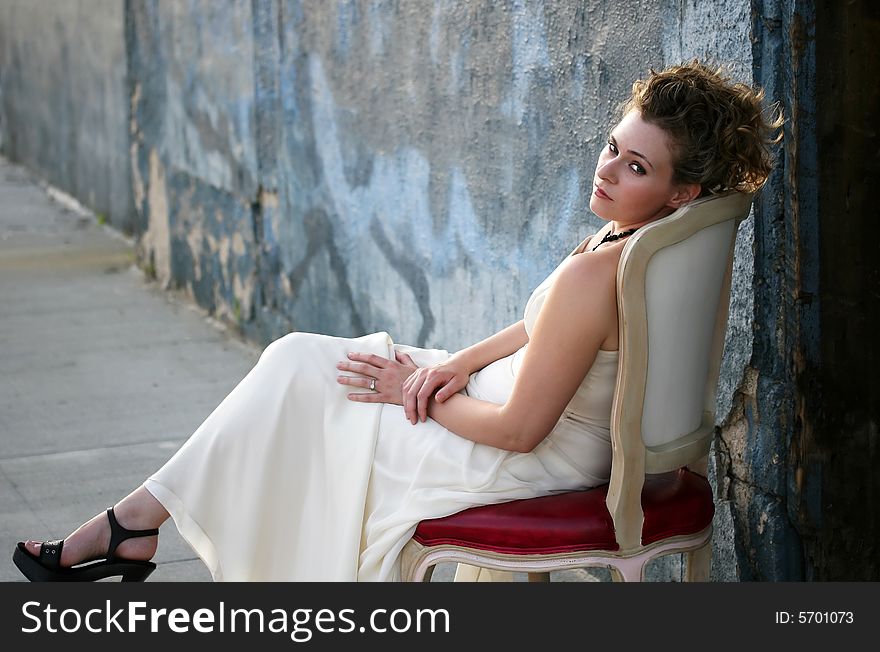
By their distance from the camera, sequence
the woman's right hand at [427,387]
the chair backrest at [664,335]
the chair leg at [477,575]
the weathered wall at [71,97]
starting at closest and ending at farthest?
the chair backrest at [664,335], the woman's right hand at [427,387], the chair leg at [477,575], the weathered wall at [71,97]

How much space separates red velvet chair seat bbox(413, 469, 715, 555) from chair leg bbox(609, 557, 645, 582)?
4 centimetres

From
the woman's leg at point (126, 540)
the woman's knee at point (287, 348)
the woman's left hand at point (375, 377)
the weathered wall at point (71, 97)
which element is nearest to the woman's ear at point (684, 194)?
the woman's left hand at point (375, 377)

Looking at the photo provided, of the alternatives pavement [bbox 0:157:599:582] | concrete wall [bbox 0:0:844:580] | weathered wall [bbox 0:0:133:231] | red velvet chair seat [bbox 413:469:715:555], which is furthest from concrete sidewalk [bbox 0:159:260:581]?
red velvet chair seat [bbox 413:469:715:555]

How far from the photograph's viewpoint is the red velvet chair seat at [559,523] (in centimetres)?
249

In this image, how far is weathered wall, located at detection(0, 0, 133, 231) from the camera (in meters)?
9.34

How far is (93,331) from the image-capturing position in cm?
654

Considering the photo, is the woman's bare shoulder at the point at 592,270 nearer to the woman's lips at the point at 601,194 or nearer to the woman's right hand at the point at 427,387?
the woman's lips at the point at 601,194

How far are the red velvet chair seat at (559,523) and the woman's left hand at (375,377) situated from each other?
0.32 meters

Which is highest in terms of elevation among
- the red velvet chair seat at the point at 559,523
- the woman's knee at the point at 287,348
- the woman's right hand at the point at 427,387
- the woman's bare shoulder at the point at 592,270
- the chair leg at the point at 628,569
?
the woman's bare shoulder at the point at 592,270

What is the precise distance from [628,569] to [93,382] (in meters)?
3.63

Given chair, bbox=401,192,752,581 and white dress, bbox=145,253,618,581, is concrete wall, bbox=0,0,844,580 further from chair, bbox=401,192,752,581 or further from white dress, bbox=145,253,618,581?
white dress, bbox=145,253,618,581

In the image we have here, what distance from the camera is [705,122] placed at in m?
2.47
